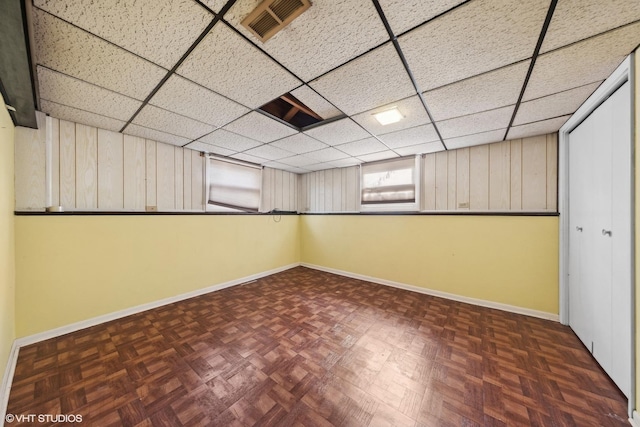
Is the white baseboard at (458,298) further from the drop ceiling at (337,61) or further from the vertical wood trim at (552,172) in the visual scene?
the drop ceiling at (337,61)

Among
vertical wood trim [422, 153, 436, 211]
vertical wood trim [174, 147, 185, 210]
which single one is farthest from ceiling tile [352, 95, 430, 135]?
vertical wood trim [174, 147, 185, 210]

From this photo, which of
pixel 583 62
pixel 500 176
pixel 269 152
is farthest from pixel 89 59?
pixel 500 176

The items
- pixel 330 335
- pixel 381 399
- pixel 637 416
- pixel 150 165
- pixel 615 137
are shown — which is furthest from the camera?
pixel 150 165

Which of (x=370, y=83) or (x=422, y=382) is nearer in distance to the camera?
(x=422, y=382)

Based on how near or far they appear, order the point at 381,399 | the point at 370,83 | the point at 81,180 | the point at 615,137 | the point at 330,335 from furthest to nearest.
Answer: the point at 81,180, the point at 330,335, the point at 370,83, the point at 615,137, the point at 381,399

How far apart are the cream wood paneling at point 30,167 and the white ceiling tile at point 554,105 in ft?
15.7

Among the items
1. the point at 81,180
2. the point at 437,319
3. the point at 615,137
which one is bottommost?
the point at 437,319

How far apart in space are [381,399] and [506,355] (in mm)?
1298

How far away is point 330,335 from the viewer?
2.28m

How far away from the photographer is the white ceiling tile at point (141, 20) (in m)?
1.10

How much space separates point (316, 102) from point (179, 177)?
253 centimetres

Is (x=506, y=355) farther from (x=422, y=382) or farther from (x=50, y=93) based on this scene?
(x=50, y=93)

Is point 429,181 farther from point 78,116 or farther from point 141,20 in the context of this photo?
point 78,116

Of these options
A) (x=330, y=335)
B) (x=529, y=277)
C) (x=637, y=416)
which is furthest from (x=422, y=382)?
(x=529, y=277)
